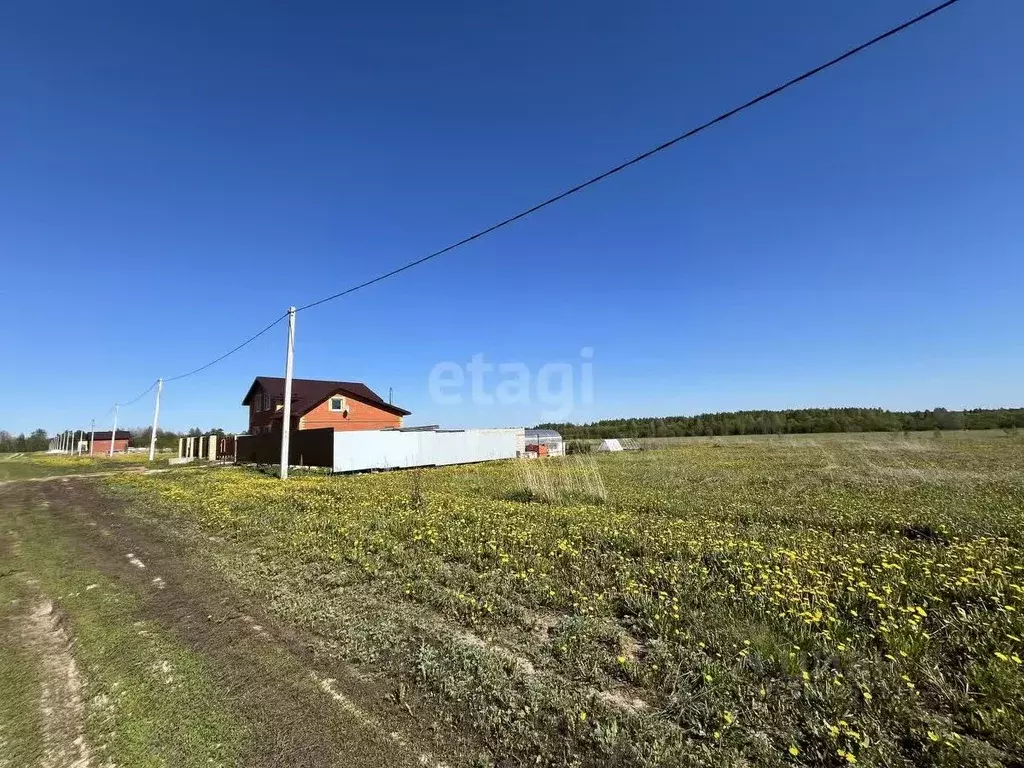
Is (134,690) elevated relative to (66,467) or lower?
lower

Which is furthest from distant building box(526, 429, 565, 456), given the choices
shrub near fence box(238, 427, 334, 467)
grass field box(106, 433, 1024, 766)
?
grass field box(106, 433, 1024, 766)

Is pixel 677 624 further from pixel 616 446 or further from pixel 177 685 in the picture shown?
pixel 616 446

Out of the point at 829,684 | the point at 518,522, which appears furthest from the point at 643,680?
the point at 518,522

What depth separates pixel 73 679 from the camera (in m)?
3.25

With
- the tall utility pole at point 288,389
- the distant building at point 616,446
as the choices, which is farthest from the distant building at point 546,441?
the tall utility pole at point 288,389

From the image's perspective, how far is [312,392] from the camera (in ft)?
113

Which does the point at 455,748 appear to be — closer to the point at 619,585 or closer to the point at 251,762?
the point at 251,762

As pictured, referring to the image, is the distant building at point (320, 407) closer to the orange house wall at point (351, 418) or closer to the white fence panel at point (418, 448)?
the orange house wall at point (351, 418)

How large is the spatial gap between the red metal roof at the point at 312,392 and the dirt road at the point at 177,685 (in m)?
27.5

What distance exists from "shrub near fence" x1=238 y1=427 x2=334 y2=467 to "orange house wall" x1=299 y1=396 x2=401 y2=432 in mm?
3806

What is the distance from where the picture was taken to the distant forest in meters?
65.9

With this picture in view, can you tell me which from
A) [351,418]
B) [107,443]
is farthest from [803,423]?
[107,443]

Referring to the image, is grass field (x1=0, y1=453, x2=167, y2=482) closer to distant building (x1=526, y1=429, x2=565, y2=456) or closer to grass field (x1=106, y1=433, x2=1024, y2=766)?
grass field (x1=106, y1=433, x2=1024, y2=766)

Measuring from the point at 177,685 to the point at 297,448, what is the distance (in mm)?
20891
